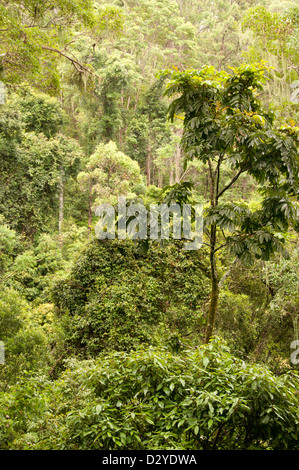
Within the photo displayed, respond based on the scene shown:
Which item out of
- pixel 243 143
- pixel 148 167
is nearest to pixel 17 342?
pixel 243 143

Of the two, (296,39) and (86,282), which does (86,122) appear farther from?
(86,282)

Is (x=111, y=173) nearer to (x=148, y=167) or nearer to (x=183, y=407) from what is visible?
(x=148, y=167)

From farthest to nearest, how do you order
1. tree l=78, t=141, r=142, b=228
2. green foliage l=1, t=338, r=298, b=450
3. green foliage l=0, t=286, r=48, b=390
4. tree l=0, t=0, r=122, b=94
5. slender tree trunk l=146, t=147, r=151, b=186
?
slender tree trunk l=146, t=147, r=151, b=186 < tree l=78, t=141, r=142, b=228 < green foliage l=0, t=286, r=48, b=390 < tree l=0, t=0, r=122, b=94 < green foliage l=1, t=338, r=298, b=450

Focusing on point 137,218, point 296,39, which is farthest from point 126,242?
point 296,39

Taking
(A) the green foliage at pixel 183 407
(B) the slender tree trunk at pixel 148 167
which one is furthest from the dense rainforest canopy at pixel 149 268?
(B) the slender tree trunk at pixel 148 167

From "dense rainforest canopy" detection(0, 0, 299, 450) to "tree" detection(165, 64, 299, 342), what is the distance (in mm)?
12

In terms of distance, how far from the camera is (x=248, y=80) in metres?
2.36

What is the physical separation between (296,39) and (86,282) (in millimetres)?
6467

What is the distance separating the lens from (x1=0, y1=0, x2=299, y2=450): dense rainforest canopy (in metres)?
1.68

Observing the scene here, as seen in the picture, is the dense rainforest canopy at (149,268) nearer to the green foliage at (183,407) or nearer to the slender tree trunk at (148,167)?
the green foliage at (183,407)

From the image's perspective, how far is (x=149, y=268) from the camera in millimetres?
5602

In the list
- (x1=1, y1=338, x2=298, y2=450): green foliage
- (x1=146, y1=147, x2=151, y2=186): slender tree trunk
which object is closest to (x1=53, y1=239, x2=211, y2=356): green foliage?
(x1=1, y1=338, x2=298, y2=450): green foliage

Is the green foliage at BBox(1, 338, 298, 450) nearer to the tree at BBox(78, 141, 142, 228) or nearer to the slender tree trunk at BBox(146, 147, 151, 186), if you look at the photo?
the tree at BBox(78, 141, 142, 228)

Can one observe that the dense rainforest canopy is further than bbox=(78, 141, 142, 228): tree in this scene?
No
